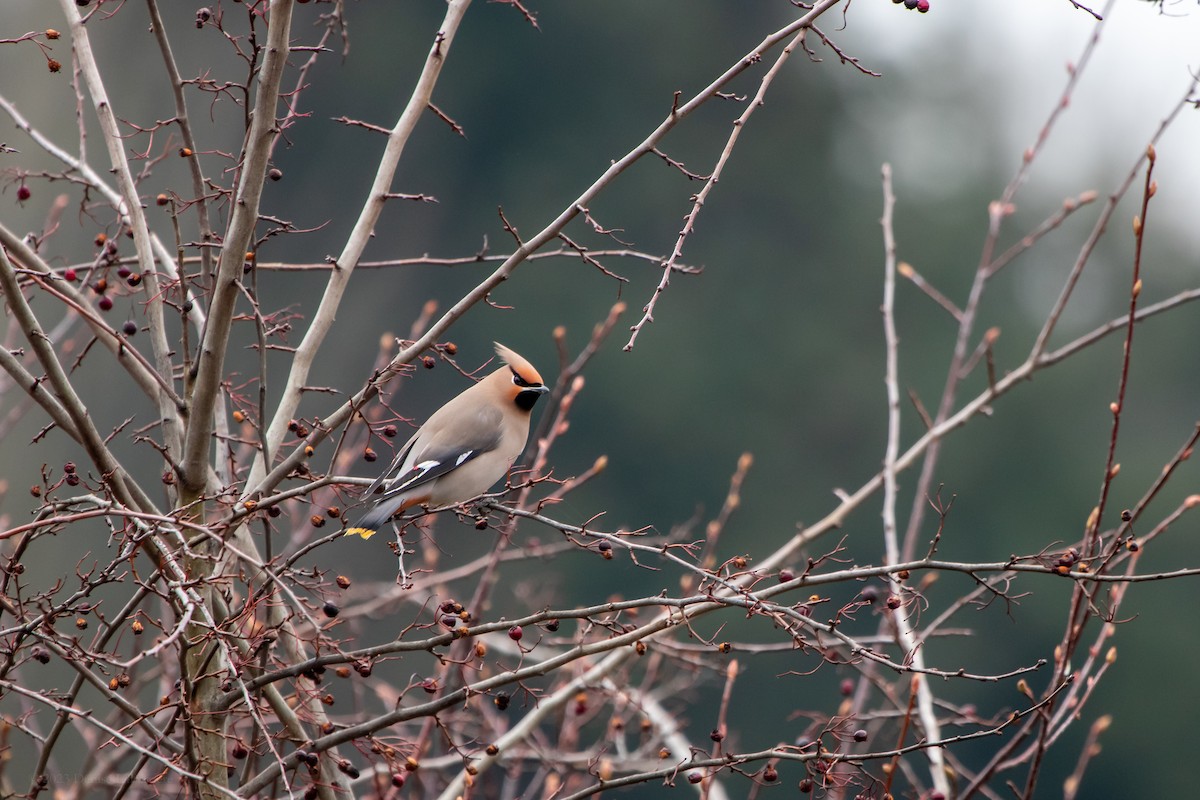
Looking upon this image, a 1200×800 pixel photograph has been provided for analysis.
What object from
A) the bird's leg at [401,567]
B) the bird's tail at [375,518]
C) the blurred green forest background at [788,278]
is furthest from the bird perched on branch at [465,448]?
the blurred green forest background at [788,278]

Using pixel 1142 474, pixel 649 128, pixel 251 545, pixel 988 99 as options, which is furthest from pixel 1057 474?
pixel 251 545

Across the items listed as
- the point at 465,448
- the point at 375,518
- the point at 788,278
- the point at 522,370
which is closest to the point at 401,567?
the point at 375,518

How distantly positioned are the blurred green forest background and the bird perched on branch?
11937 millimetres

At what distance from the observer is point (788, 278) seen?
865 inches

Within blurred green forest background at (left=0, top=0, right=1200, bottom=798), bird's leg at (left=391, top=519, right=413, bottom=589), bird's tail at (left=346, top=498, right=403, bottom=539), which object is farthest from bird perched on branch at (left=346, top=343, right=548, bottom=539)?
blurred green forest background at (left=0, top=0, right=1200, bottom=798)

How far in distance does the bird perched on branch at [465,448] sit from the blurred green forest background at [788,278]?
11.9 meters

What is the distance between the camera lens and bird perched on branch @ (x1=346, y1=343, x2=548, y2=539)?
165 inches

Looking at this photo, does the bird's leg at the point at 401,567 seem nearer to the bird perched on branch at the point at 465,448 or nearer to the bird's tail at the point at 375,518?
the bird's tail at the point at 375,518

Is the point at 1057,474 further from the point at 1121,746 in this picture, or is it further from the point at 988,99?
the point at 988,99

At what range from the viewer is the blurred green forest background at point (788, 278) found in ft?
61.1

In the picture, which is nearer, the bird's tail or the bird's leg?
the bird's leg

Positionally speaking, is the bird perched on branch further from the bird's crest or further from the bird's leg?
the bird's leg

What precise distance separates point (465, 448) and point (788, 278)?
17982mm

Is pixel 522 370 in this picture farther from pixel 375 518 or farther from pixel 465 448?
pixel 375 518
